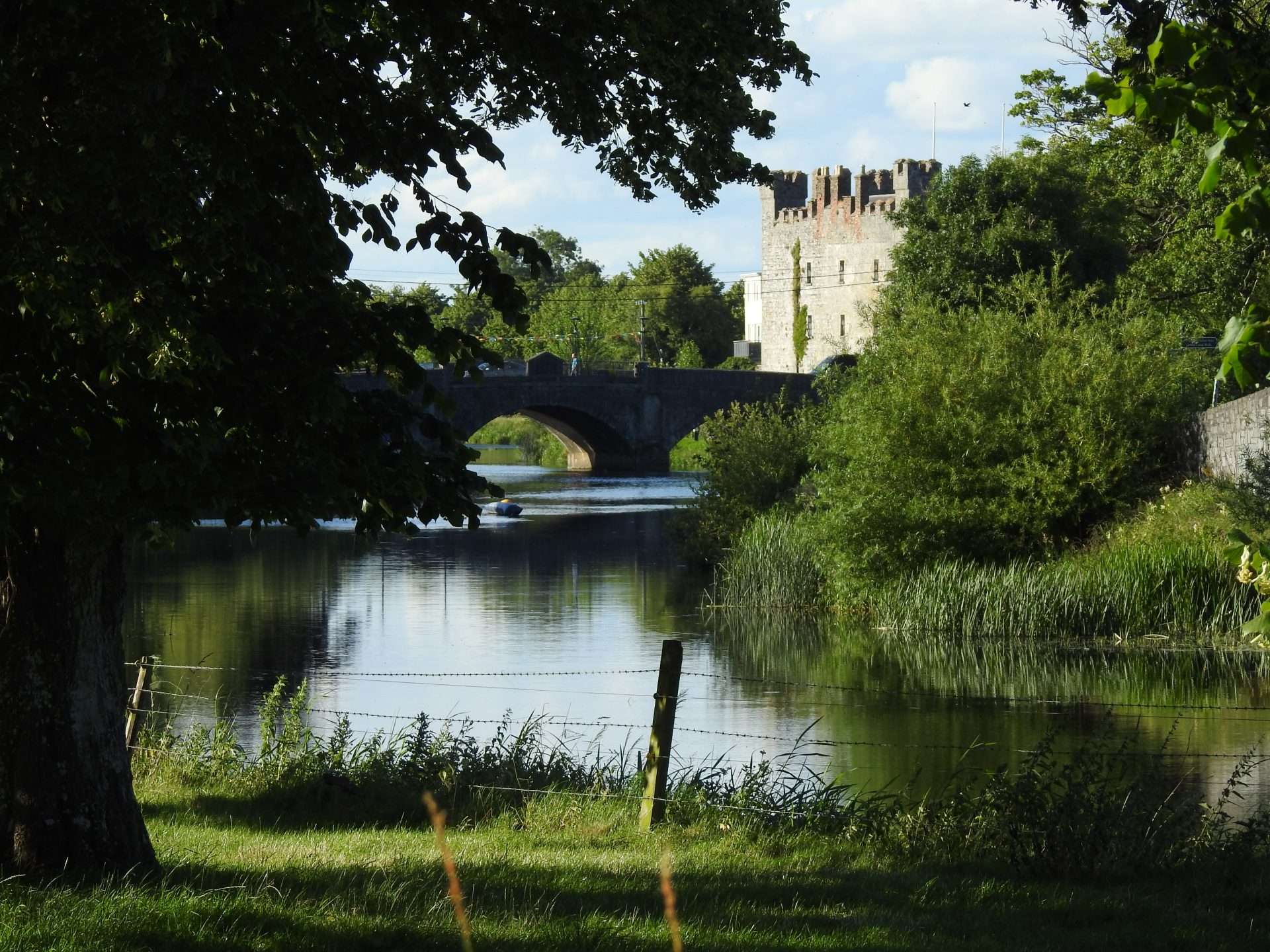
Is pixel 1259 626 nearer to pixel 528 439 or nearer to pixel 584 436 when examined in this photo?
pixel 584 436

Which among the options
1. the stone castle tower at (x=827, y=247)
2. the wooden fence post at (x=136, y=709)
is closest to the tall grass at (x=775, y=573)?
the wooden fence post at (x=136, y=709)

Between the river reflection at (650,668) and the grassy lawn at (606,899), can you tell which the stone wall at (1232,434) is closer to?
the river reflection at (650,668)

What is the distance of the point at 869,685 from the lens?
15875 mm

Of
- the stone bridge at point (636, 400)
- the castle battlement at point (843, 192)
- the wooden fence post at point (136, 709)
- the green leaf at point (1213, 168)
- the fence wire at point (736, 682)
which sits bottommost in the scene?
the fence wire at point (736, 682)

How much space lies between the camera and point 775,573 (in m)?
22.2

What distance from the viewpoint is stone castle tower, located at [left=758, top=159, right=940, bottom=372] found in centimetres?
7056

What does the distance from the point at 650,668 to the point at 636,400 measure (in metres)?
38.4

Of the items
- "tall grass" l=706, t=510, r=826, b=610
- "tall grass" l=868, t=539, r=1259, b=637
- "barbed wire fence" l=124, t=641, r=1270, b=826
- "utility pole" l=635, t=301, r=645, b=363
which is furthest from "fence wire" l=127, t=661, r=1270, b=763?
"utility pole" l=635, t=301, r=645, b=363

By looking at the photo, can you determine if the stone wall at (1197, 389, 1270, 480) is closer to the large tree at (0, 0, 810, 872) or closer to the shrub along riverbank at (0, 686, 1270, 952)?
the shrub along riverbank at (0, 686, 1270, 952)

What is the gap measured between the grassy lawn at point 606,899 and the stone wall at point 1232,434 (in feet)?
43.0

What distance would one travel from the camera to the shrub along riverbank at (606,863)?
544 centimetres

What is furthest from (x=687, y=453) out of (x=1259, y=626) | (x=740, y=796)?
(x=1259, y=626)

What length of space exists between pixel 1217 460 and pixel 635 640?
7.89 meters

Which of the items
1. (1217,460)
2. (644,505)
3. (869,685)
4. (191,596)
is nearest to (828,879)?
(869,685)
